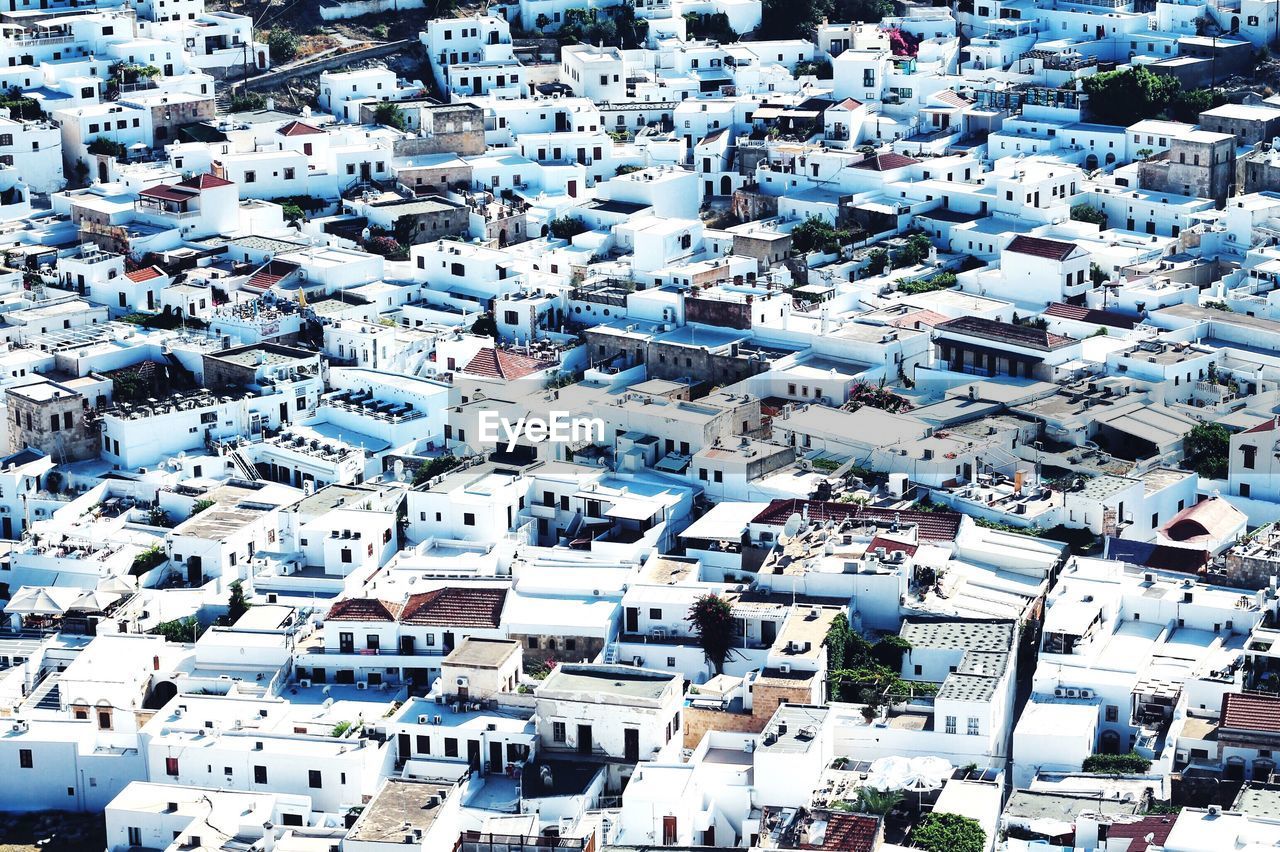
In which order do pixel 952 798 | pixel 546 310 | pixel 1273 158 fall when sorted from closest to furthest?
pixel 952 798 → pixel 546 310 → pixel 1273 158

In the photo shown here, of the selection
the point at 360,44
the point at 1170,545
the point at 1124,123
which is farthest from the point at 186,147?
the point at 1170,545

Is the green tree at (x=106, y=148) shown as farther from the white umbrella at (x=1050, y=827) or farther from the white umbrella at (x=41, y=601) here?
the white umbrella at (x=1050, y=827)

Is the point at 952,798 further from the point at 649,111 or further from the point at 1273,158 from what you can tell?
the point at 649,111

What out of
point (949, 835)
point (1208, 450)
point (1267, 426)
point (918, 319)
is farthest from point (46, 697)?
point (1267, 426)

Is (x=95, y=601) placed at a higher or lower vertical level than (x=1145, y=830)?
higher

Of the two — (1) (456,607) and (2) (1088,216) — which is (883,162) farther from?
(1) (456,607)

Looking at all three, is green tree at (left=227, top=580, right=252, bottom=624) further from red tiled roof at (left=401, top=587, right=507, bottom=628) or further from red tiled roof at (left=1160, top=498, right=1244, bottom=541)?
red tiled roof at (left=1160, top=498, right=1244, bottom=541)

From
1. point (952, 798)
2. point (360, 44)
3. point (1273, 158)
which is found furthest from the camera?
point (360, 44)
